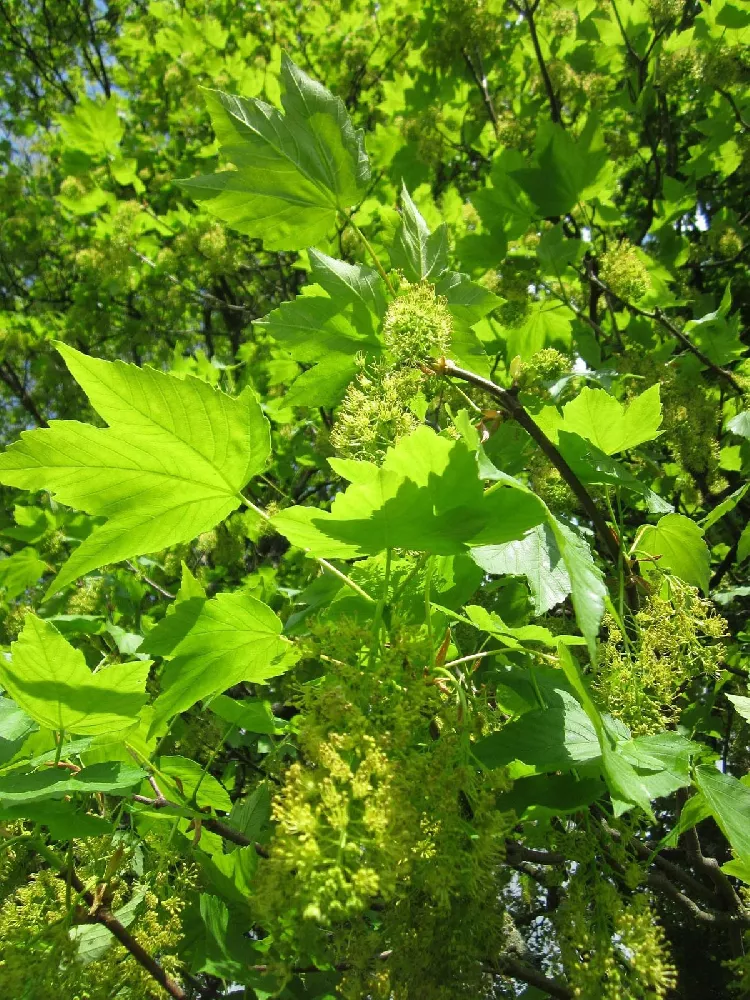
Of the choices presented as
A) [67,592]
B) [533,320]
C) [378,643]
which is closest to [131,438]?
[378,643]

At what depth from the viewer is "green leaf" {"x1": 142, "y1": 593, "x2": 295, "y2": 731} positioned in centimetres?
111

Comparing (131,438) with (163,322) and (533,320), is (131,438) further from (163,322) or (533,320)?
(163,322)

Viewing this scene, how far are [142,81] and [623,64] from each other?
4.14 m

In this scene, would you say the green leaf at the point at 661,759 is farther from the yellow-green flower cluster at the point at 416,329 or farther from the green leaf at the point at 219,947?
the green leaf at the point at 219,947

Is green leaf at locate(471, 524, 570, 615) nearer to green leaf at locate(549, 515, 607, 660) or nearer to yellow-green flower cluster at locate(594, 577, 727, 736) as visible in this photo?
yellow-green flower cluster at locate(594, 577, 727, 736)

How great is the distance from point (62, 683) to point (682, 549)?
1.18 metres

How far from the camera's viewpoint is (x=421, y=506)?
964 millimetres

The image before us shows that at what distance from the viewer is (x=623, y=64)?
3.70 m

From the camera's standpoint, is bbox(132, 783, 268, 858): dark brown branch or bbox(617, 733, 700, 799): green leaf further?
bbox(132, 783, 268, 858): dark brown branch

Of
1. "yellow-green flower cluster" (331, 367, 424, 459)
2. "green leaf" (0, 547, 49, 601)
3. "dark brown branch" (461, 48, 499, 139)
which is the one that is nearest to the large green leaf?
"yellow-green flower cluster" (331, 367, 424, 459)

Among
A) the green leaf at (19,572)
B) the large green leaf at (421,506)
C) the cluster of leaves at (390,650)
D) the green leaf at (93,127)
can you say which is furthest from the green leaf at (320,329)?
the green leaf at (93,127)

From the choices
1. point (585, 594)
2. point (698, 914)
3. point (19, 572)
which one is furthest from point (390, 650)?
point (19, 572)

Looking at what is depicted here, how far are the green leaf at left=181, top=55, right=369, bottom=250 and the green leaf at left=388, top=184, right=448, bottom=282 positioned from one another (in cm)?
12

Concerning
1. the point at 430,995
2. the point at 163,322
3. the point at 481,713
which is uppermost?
the point at 163,322
